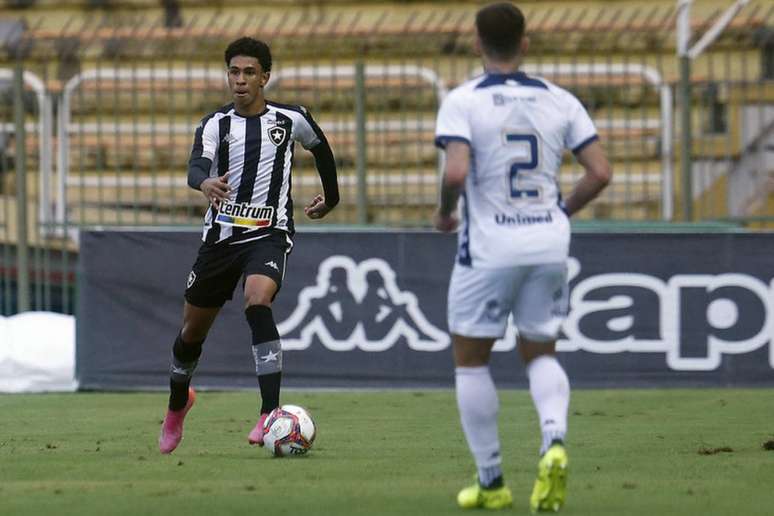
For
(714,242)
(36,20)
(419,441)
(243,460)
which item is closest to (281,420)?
(243,460)

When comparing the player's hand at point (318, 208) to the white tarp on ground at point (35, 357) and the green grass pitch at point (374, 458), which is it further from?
the white tarp on ground at point (35, 357)

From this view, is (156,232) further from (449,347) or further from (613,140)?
(613,140)

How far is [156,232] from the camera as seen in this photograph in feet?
41.2

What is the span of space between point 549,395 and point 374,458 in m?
2.06

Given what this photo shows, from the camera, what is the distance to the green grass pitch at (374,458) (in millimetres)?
6055

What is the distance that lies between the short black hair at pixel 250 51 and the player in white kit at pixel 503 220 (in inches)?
103

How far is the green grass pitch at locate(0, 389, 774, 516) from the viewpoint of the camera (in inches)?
238

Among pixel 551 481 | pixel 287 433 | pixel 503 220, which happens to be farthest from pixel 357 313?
pixel 551 481

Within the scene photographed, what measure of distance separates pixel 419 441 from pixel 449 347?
364 centimetres

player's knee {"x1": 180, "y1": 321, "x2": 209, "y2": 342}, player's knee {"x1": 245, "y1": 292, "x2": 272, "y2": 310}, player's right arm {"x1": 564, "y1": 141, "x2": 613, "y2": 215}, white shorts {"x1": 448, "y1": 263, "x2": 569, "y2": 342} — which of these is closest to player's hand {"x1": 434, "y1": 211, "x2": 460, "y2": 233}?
white shorts {"x1": 448, "y1": 263, "x2": 569, "y2": 342}

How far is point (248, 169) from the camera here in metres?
8.36

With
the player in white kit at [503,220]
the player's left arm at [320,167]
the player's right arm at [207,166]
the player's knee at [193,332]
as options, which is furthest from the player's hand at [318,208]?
the player in white kit at [503,220]

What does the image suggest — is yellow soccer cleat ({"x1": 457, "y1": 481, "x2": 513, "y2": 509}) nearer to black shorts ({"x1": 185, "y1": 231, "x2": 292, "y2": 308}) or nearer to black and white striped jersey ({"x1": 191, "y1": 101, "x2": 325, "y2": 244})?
black shorts ({"x1": 185, "y1": 231, "x2": 292, "y2": 308})

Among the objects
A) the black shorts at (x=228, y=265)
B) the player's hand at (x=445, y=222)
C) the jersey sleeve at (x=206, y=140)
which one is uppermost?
the jersey sleeve at (x=206, y=140)
